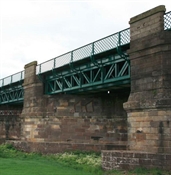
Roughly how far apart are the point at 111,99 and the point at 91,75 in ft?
15.0

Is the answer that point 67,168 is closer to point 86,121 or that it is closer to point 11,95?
point 86,121

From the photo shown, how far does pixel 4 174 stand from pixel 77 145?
1097cm

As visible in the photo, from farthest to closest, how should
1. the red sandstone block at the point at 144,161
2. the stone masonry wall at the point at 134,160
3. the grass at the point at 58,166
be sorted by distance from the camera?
the grass at the point at 58,166 < the red sandstone block at the point at 144,161 < the stone masonry wall at the point at 134,160

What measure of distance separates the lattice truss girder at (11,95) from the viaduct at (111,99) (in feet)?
0.45

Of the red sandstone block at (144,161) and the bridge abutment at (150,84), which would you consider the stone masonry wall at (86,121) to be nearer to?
the bridge abutment at (150,84)

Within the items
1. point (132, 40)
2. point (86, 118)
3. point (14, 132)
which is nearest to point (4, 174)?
point (132, 40)

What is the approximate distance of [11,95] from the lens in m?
40.5

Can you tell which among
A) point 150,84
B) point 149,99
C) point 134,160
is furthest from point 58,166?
point 150,84

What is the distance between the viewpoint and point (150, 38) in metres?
17.8

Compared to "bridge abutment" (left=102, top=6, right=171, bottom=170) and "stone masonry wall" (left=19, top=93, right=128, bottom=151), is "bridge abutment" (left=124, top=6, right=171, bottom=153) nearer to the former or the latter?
"bridge abutment" (left=102, top=6, right=171, bottom=170)

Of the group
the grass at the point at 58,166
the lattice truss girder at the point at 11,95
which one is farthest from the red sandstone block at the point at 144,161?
the lattice truss girder at the point at 11,95

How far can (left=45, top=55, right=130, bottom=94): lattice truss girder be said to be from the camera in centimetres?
2170

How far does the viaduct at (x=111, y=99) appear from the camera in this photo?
16953mm

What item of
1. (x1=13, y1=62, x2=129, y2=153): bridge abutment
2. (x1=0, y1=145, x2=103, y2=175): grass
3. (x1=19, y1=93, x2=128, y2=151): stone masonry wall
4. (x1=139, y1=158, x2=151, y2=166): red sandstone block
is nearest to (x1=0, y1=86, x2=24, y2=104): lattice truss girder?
(x1=13, y1=62, x2=129, y2=153): bridge abutment
